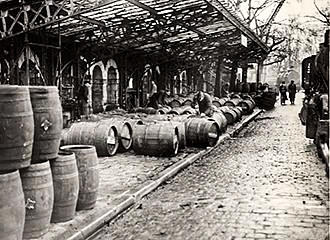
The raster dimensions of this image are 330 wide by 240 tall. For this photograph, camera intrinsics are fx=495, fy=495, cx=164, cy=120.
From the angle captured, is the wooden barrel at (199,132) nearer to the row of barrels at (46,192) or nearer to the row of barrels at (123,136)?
the row of barrels at (123,136)

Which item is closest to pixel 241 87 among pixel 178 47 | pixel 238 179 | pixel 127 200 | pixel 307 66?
pixel 178 47

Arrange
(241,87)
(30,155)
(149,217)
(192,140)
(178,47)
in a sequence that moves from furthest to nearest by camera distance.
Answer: (241,87) < (178,47) < (192,140) < (149,217) < (30,155)

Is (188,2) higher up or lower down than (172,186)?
higher up

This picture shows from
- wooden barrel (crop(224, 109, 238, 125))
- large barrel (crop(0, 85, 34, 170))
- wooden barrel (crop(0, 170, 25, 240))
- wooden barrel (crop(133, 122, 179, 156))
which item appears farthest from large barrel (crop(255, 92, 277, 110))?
wooden barrel (crop(0, 170, 25, 240))

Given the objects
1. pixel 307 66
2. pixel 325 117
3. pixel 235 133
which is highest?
pixel 307 66

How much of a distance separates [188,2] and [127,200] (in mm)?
11419

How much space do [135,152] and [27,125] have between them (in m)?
6.28

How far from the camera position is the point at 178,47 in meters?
26.8

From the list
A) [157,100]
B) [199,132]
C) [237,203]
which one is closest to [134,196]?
[237,203]

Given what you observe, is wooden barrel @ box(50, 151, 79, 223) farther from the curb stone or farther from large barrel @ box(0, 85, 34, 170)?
large barrel @ box(0, 85, 34, 170)

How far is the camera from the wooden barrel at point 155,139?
1048 cm

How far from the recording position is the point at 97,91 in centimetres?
2319

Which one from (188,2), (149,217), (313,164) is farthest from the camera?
(188,2)

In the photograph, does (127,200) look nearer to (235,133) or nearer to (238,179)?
(238,179)
